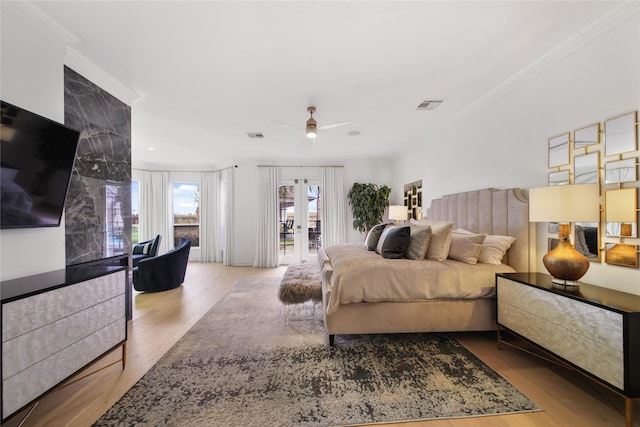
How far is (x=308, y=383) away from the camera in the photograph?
6.03 feet

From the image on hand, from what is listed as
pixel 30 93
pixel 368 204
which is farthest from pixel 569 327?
pixel 368 204

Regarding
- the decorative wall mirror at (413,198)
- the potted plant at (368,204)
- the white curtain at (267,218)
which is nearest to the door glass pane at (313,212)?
the white curtain at (267,218)

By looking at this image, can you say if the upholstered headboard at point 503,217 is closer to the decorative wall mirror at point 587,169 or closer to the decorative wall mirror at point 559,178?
the decorative wall mirror at point 559,178

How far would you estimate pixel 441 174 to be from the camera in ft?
13.2

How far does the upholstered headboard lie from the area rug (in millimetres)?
1084

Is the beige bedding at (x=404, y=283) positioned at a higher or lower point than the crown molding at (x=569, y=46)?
lower

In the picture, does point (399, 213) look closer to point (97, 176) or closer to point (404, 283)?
point (404, 283)

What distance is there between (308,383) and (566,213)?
217 centimetres

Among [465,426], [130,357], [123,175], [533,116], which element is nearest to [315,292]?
[465,426]

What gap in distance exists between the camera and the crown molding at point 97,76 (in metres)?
2.21

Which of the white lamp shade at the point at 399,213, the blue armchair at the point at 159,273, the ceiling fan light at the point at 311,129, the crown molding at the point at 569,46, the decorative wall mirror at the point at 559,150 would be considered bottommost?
the blue armchair at the point at 159,273

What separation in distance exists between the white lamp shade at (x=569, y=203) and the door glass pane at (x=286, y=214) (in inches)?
196

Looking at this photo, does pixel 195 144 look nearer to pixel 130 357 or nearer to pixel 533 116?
pixel 130 357

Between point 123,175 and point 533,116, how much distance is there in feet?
14.3
